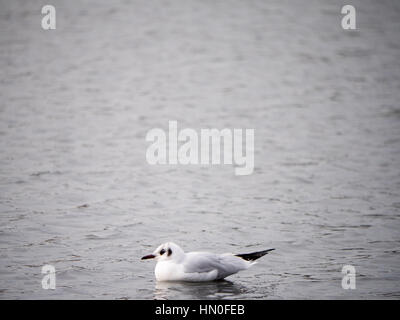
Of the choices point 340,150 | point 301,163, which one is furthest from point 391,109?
point 301,163

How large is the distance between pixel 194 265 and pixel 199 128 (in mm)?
9415

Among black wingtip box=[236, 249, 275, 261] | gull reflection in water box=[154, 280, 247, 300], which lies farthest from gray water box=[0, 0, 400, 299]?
black wingtip box=[236, 249, 275, 261]

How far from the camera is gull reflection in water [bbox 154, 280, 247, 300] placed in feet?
30.5

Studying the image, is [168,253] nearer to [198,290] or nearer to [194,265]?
[194,265]

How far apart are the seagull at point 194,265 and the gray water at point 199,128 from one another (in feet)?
0.59

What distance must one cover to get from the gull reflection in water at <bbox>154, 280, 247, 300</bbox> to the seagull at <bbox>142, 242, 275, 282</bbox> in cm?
8

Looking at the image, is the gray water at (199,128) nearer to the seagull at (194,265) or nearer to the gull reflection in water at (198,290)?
the gull reflection in water at (198,290)

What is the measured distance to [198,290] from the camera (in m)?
9.58

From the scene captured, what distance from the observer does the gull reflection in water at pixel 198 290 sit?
9.30 m

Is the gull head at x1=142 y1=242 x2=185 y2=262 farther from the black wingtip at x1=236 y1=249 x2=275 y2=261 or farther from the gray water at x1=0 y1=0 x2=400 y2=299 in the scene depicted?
the black wingtip at x1=236 y1=249 x2=275 y2=261

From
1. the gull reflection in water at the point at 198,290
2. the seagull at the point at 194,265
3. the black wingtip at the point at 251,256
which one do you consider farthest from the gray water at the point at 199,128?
the black wingtip at the point at 251,256

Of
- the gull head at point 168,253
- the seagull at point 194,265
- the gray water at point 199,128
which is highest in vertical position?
the gray water at point 199,128

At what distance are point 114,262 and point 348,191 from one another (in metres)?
5.41

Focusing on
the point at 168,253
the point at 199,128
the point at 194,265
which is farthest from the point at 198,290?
the point at 199,128
